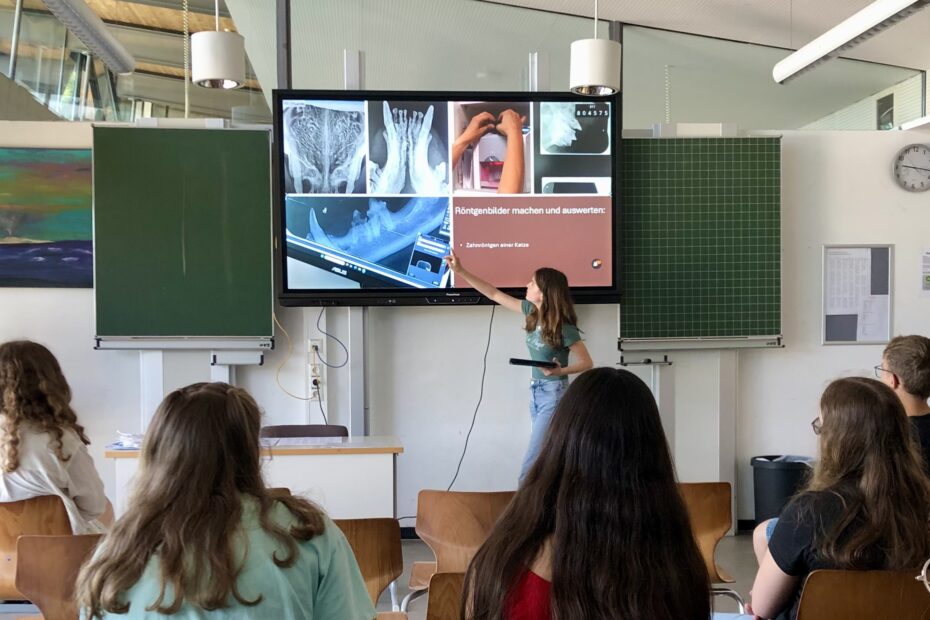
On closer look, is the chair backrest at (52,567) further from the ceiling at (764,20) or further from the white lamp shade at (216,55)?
the ceiling at (764,20)

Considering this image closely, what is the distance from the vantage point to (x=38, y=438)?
2.71 metres

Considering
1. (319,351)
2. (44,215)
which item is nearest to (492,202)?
(319,351)

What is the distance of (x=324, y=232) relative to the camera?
4.67 meters

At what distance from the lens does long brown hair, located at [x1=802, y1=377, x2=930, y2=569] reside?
1.80m

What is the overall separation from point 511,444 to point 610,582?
3933 mm

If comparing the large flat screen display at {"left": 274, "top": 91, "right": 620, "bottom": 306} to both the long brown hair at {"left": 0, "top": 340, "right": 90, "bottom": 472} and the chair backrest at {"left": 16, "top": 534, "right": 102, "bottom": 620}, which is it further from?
the chair backrest at {"left": 16, "top": 534, "right": 102, "bottom": 620}

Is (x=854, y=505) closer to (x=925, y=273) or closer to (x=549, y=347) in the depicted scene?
(x=549, y=347)

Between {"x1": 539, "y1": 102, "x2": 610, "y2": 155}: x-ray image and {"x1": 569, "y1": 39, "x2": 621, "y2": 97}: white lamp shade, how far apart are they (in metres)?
0.78

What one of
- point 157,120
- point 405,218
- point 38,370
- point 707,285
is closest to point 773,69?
point 707,285

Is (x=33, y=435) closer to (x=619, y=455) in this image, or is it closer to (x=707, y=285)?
(x=619, y=455)

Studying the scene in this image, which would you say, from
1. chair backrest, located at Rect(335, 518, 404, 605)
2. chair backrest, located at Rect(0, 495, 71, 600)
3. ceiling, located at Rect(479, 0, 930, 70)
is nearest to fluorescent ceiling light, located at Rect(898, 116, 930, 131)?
ceiling, located at Rect(479, 0, 930, 70)

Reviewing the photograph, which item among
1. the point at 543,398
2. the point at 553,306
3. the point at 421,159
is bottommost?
the point at 543,398

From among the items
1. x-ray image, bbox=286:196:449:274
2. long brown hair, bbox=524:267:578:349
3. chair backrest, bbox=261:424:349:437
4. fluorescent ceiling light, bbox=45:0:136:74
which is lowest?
chair backrest, bbox=261:424:349:437

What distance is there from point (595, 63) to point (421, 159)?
119cm
